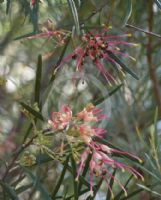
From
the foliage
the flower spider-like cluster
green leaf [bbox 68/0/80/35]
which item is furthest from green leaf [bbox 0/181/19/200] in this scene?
green leaf [bbox 68/0/80/35]

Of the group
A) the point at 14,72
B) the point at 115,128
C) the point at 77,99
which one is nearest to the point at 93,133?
the point at 77,99

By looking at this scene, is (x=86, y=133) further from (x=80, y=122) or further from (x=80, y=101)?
(x=80, y=101)

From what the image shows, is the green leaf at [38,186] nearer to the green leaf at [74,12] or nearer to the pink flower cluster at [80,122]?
the pink flower cluster at [80,122]

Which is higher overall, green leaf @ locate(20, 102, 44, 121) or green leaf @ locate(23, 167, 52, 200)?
green leaf @ locate(20, 102, 44, 121)

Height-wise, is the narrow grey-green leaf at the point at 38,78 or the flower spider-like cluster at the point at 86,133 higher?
the narrow grey-green leaf at the point at 38,78

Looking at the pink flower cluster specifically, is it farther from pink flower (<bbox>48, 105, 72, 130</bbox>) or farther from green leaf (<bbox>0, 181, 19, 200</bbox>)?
green leaf (<bbox>0, 181, 19, 200</bbox>)

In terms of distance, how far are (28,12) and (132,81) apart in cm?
135

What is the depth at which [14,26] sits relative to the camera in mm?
1883

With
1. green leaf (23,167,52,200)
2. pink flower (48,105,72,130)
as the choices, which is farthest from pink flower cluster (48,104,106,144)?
green leaf (23,167,52,200)

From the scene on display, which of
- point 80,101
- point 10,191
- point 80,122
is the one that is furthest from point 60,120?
point 80,101

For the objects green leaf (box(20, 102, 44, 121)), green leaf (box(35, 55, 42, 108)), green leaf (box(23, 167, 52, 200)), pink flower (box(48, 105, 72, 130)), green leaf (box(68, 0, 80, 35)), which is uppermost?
green leaf (box(68, 0, 80, 35))

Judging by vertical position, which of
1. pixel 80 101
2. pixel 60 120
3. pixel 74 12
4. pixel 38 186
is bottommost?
pixel 80 101

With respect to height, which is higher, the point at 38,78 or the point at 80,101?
the point at 38,78

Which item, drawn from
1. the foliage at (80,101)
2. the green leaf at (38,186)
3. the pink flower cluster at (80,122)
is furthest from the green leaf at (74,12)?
the green leaf at (38,186)
